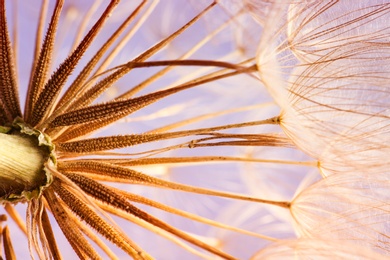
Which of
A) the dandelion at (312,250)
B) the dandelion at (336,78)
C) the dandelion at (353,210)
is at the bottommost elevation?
the dandelion at (312,250)

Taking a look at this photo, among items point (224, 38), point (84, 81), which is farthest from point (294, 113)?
point (224, 38)

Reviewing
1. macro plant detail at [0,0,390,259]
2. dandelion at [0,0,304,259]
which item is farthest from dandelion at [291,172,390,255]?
dandelion at [0,0,304,259]

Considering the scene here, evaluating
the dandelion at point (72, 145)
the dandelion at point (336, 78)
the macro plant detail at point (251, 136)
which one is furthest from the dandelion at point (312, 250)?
A: the dandelion at point (336, 78)

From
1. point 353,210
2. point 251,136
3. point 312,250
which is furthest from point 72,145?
point 353,210

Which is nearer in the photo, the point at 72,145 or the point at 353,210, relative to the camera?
the point at 72,145

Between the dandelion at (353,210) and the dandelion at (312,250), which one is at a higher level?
the dandelion at (353,210)

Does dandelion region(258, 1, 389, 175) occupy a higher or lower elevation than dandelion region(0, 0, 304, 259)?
higher

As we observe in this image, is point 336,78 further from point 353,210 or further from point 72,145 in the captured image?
point 72,145

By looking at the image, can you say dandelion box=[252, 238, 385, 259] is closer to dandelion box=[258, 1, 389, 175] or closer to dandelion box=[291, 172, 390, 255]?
dandelion box=[291, 172, 390, 255]

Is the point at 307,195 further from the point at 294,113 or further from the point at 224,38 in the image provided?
the point at 224,38

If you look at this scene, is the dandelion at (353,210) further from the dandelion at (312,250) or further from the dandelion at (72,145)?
the dandelion at (72,145)

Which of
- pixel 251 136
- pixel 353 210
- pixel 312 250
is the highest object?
pixel 251 136
